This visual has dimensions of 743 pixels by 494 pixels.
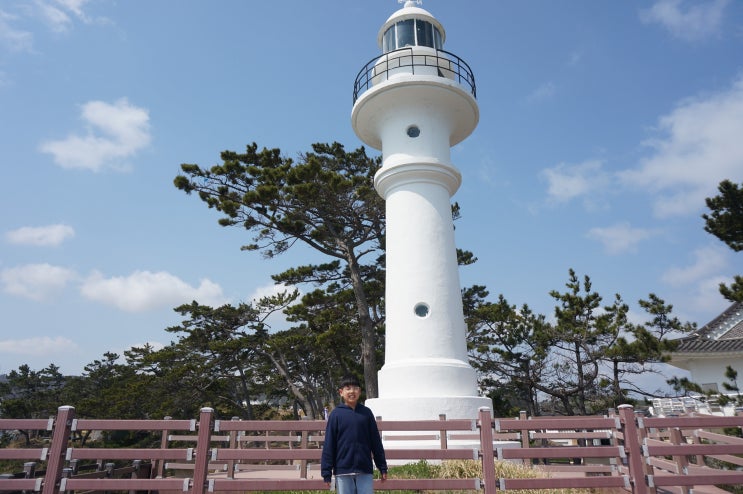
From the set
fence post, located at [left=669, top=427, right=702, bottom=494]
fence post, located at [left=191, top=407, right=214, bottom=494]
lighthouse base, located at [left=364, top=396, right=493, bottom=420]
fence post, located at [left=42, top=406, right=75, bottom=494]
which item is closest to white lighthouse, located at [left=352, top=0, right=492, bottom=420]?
lighthouse base, located at [left=364, top=396, right=493, bottom=420]

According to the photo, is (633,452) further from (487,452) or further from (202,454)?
(202,454)

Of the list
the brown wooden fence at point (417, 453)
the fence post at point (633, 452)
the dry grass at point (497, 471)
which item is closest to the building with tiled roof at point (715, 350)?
the dry grass at point (497, 471)

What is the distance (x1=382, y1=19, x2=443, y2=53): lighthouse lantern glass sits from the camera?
12.8 metres


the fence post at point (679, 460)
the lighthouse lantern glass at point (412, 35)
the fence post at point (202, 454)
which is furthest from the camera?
the lighthouse lantern glass at point (412, 35)

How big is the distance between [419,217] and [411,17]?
226 inches

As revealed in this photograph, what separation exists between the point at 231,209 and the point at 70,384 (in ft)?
114

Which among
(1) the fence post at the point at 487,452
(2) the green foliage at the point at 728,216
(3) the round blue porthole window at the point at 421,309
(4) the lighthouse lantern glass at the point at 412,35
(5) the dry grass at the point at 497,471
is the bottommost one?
(5) the dry grass at the point at 497,471

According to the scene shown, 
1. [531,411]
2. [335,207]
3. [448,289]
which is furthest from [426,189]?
[531,411]

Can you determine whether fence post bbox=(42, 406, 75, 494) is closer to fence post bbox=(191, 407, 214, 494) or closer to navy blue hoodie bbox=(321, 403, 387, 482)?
fence post bbox=(191, 407, 214, 494)

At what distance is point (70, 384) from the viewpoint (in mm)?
41375

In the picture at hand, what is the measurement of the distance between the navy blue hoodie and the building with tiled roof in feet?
52.9

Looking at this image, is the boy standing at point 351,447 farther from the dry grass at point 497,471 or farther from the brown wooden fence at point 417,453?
the dry grass at point 497,471

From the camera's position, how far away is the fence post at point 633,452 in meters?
5.49

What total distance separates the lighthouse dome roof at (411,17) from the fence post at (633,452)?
10.8 meters
